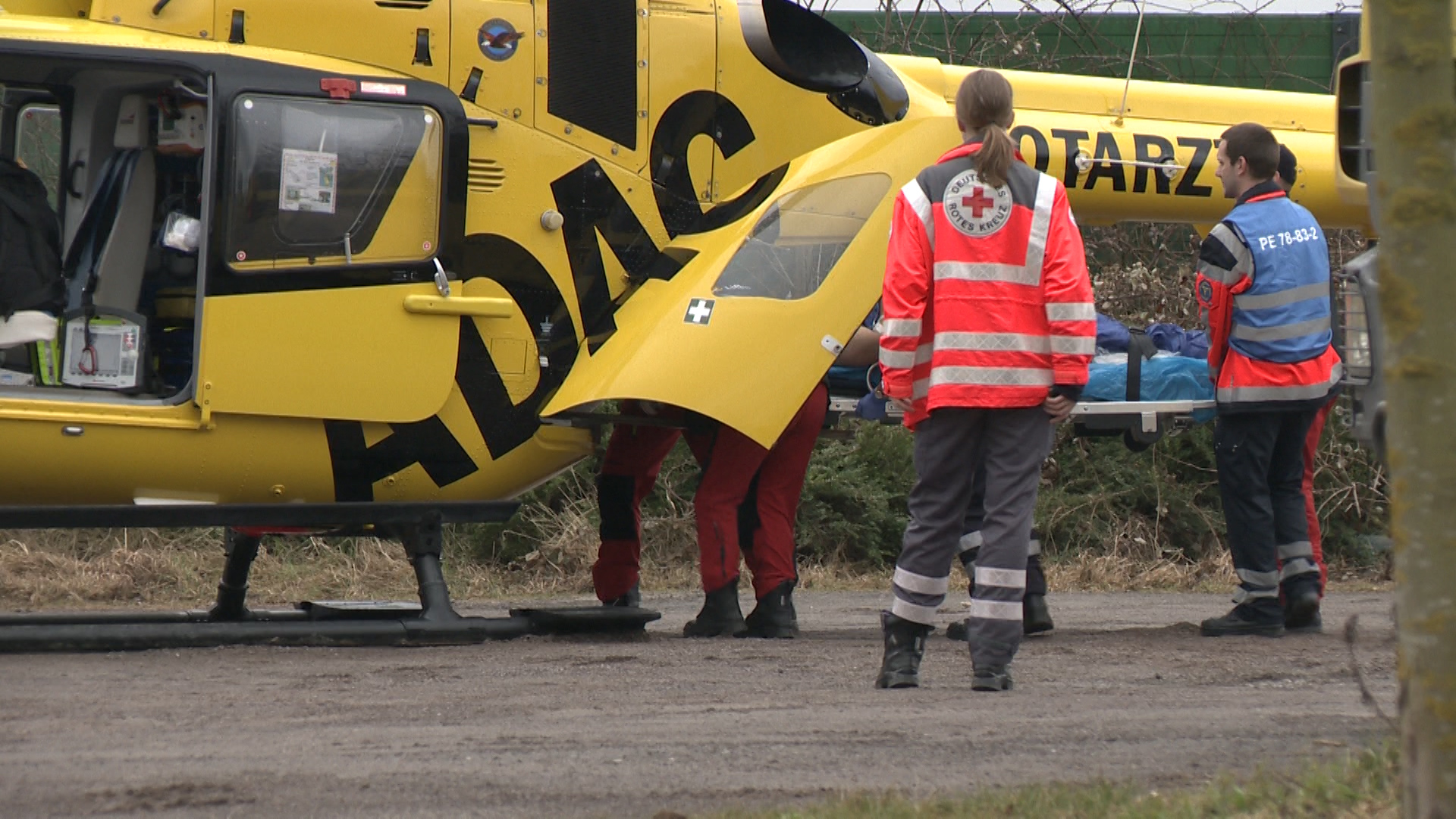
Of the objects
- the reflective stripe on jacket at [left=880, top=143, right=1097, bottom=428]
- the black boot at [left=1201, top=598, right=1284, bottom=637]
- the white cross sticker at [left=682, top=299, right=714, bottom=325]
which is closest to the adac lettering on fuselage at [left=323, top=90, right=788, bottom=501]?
the white cross sticker at [left=682, top=299, right=714, bottom=325]

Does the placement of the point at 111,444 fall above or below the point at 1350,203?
below

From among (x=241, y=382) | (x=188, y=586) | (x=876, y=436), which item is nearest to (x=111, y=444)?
(x=241, y=382)

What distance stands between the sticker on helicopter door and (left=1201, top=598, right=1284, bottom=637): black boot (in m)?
4.02

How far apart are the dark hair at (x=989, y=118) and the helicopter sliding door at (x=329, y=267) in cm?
229

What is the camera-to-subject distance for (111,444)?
6523mm

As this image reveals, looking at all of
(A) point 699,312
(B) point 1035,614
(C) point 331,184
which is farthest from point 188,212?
(B) point 1035,614

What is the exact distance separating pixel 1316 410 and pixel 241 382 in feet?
14.4

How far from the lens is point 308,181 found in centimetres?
675

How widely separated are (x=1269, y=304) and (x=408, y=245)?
11.6 feet

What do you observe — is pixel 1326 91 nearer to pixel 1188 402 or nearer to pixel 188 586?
pixel 1188 402

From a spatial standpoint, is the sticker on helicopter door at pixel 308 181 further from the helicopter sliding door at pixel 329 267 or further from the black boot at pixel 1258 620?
the black boot at pixel 1258 620

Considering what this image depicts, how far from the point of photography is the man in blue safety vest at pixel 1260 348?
24.0ft

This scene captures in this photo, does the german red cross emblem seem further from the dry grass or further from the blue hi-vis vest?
the dry grass

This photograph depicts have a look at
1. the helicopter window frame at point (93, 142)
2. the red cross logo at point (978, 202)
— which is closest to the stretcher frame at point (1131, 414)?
the red cross logo at point (978, 202)
